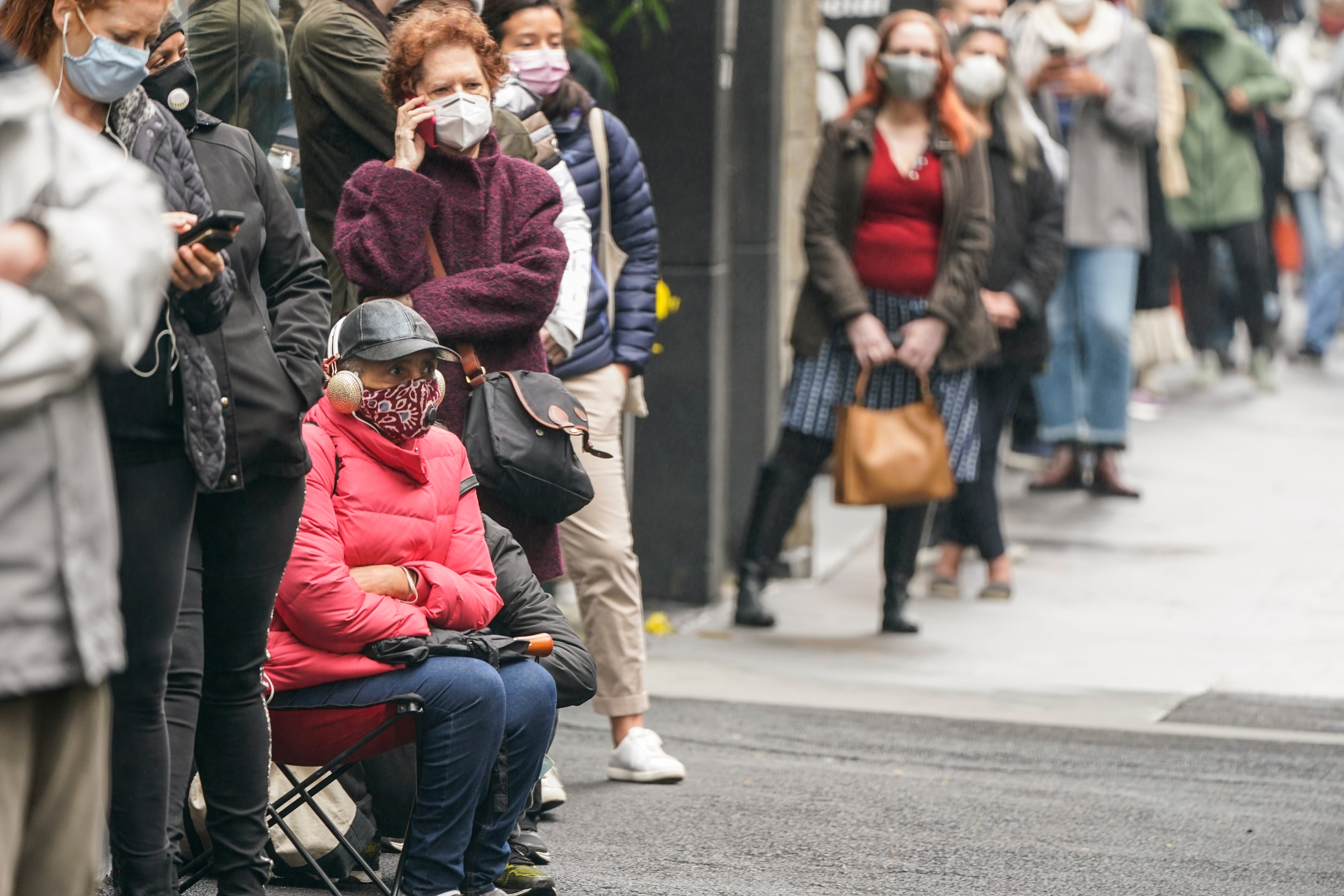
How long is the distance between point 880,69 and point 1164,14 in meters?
6.05

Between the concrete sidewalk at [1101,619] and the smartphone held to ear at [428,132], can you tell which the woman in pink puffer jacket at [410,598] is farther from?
the concrete sidewalk at [1101,619]

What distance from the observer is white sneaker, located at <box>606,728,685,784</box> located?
555 centimetres

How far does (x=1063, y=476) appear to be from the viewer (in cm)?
1031

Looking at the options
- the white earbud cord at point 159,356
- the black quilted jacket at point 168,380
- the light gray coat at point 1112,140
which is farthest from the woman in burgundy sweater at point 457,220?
the light gray coat at point 1112,140

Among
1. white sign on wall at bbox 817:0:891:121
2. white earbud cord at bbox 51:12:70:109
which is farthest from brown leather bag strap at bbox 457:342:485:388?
white sign on wall at bbox 817:0:891:121

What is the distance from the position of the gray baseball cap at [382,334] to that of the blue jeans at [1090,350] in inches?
226

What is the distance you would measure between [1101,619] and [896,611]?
939 mm

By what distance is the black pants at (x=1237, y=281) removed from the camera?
12.4 m

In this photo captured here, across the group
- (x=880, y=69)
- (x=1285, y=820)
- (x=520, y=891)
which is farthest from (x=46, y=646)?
(x=880, y=69)

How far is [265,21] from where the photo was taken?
222 inches

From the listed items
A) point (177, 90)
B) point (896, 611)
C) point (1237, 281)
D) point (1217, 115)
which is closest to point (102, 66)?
point (177, 90)

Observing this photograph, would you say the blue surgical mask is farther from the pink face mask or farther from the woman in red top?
the woman in red top

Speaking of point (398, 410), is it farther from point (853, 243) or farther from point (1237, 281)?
point (1237, 281)

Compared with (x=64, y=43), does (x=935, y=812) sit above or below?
below
